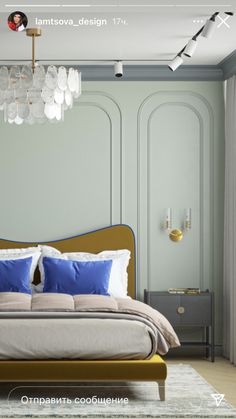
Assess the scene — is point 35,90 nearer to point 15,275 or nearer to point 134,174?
point 15,275

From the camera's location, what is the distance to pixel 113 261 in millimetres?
6449

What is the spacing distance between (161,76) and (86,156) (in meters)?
1.00

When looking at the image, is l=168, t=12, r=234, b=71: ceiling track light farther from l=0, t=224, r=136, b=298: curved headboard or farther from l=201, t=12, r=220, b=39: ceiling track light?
l=0, t=224, r=136, b=298: curved headboard

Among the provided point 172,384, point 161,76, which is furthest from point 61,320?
point 161,76

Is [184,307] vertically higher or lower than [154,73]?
lower

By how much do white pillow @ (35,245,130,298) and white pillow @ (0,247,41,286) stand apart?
0.15 ft

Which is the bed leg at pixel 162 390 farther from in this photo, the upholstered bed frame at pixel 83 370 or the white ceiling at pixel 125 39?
the white ceiling at pixel 125 39

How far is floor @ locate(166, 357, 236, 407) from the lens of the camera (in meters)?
5.15

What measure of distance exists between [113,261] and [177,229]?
28.4 inches

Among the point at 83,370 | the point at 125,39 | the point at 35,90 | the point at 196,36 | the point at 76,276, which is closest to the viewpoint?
the point at 83,370

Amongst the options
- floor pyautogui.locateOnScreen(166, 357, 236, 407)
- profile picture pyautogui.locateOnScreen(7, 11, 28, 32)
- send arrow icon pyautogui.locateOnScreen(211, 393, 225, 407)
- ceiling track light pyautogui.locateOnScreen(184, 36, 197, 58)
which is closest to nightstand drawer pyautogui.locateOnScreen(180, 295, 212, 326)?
floor pyautogui.locateOnScreen(166, 357, 236, 407)

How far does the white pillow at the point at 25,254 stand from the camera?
20.8 ft

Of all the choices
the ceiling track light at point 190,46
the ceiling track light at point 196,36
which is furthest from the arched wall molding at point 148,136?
the ceiling track light at point 190,46

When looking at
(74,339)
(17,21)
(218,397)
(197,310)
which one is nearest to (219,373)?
(197,310)
